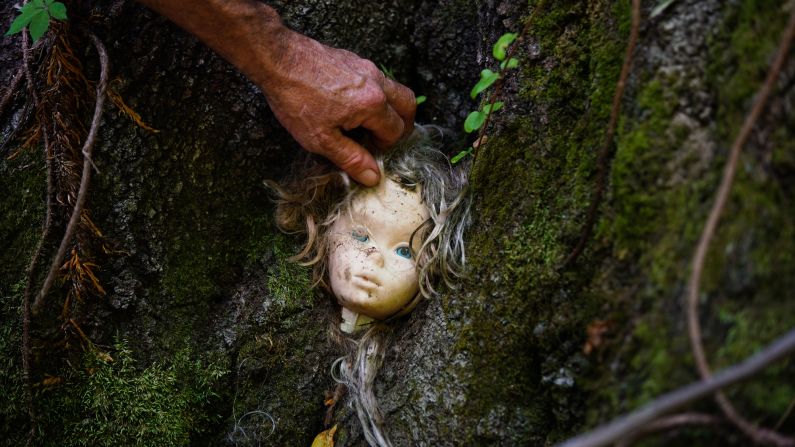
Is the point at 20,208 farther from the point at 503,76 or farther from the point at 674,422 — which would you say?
the point at 674,422

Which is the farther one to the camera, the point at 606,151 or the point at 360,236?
the point at 360,236

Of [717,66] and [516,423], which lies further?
[516,423]

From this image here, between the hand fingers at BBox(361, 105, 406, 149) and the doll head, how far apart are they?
6 centimetres

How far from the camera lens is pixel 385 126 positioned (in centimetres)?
193

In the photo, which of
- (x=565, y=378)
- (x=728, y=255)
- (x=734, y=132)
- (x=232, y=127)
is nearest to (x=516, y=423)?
(x=565, y=378)

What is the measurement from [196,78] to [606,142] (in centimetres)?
126

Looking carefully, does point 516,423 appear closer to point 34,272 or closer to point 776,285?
point 776,285

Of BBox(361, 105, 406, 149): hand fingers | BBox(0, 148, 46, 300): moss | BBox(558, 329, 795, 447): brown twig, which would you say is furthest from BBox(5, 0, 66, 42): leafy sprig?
BBox(558, 329, 795, 447): brown twig

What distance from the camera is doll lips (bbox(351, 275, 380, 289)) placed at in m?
1.86

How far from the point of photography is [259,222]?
2117 mm

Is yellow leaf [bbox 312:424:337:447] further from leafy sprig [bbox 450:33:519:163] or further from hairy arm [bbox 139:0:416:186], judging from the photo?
leafy sprig [bbox 450:33:519:163]

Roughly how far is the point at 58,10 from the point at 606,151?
1.45 m

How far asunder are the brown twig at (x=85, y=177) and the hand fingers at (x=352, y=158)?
2.11ft

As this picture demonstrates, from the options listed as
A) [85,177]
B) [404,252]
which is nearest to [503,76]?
[404,252]
